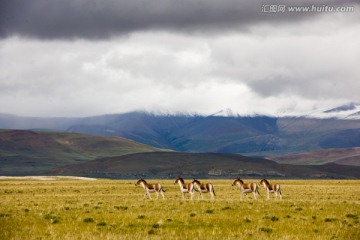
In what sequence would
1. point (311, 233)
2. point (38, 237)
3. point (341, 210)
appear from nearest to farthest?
point (38, 237) → point (311, 233) → point (341, 210)

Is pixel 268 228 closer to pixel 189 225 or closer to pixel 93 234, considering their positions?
pixel 189 225

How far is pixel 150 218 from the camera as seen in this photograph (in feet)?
92.0

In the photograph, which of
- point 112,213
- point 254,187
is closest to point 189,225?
point 112,213

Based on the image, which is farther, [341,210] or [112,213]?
[341,210]

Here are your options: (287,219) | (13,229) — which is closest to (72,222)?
(13,229)

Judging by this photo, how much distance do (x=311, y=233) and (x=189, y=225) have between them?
559cm

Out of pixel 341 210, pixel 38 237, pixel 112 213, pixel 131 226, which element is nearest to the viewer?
pixel 38 237

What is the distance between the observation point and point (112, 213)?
3055 cm

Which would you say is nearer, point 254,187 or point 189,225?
point 189,225

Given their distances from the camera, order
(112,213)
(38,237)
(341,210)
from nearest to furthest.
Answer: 1. (38,237)
2. (112,213)
3. (341,210)

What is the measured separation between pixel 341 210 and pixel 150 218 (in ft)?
41.6

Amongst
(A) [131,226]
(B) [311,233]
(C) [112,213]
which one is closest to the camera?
(B) [311,233]

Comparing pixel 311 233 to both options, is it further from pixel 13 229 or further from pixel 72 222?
pixel 13 229

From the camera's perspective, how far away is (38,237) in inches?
853
